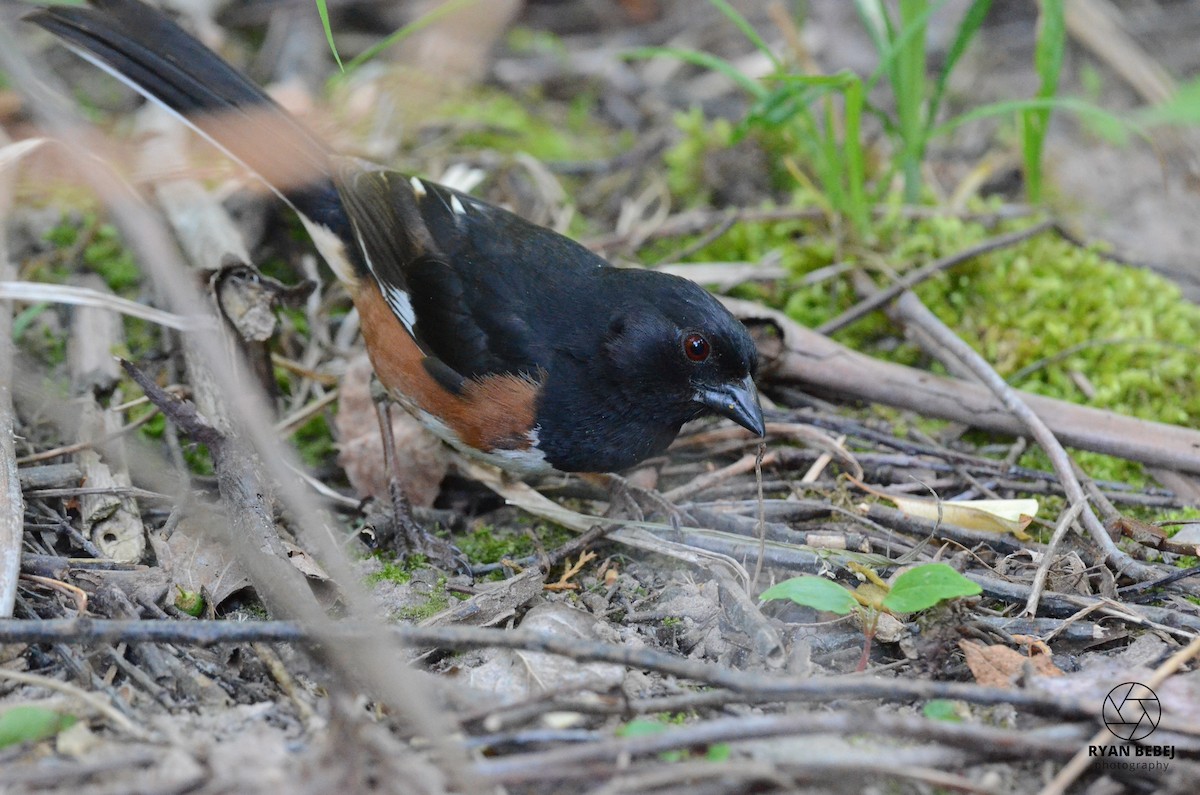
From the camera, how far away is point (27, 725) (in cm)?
Answer: 184

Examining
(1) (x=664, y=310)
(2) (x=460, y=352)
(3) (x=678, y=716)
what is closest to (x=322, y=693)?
(3) (x=678, y=716)

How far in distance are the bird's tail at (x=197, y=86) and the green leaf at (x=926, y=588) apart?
7.48 feet

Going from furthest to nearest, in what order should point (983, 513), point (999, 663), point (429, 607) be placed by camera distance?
point (983, 513)
point (429, 607)
point (999, 663)

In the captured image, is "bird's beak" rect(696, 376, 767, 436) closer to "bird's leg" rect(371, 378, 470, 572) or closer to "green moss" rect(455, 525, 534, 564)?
"green moss" rect(455, 525, 534, 564)

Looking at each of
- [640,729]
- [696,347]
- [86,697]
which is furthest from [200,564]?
[696,347]

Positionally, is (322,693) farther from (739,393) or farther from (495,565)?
(739,393)

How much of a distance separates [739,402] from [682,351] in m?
0.21

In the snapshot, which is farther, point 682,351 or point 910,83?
point 910,83

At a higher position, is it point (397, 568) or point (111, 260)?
point (111, 260)

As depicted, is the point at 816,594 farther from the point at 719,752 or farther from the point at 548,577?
the point at 548,577

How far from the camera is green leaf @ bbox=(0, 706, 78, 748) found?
1.83 metres

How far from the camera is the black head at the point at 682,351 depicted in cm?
278

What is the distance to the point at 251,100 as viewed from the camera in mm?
3385

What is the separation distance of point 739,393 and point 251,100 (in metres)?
1.93
